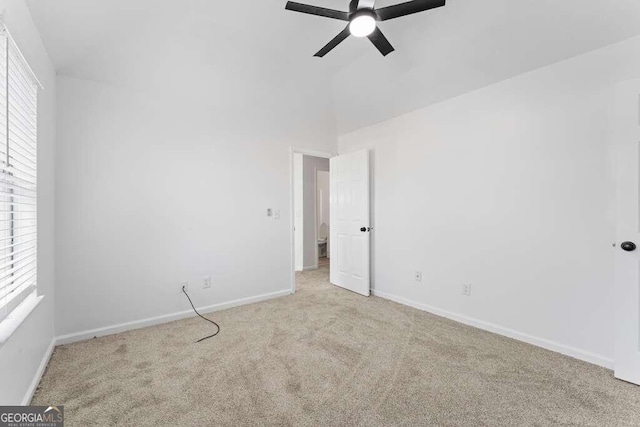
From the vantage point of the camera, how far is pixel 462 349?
2.37m

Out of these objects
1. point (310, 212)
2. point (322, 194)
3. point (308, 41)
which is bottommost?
point (310, 212)

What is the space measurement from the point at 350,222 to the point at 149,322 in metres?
2.71

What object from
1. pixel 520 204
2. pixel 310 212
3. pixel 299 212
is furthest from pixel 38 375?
pixel 310 212

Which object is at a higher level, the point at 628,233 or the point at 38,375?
the point at 628,233

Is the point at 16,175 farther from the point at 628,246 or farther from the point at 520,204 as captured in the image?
the point at 628,246

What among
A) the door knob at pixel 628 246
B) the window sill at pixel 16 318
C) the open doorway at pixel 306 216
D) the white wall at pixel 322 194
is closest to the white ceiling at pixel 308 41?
the door knob at pixel 628 246

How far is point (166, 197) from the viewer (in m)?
2.98

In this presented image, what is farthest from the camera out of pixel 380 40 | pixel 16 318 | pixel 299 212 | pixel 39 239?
pixel 299 212

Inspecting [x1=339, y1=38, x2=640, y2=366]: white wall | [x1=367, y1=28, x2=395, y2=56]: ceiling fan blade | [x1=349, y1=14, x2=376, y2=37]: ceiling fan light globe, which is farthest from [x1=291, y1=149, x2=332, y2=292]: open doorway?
[x1=349, y1=14, x2=376, y2=37]: ceiling fan light globe

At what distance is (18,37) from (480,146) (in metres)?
3.60

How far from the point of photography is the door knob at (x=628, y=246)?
192 cm

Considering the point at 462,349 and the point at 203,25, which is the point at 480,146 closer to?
the point at 462,349

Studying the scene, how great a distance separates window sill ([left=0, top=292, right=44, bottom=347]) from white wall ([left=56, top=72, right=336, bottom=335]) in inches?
30.2

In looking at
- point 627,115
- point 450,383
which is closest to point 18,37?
point 450,383
